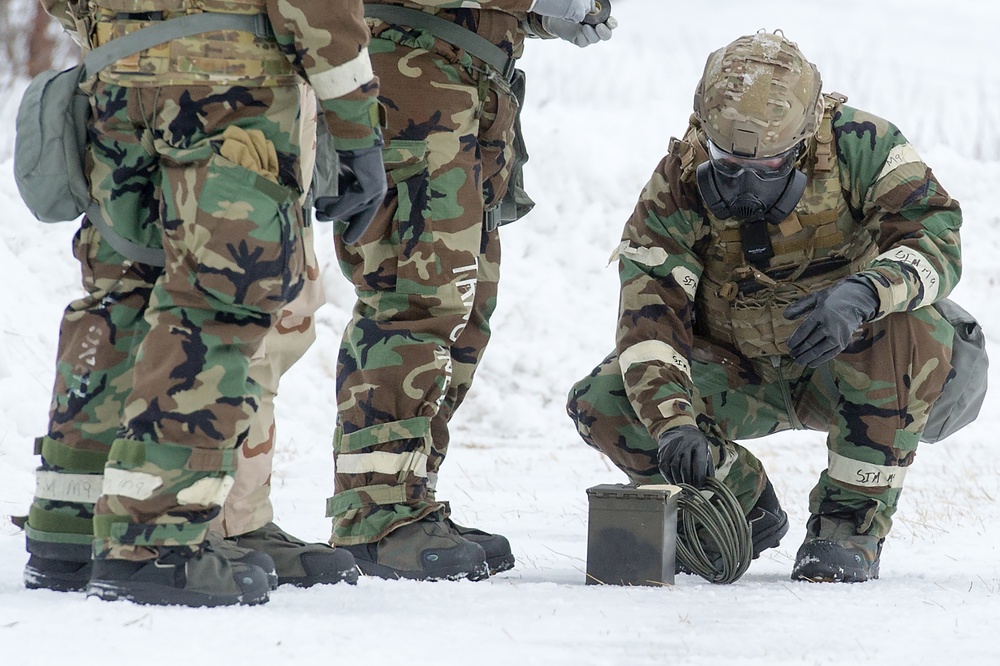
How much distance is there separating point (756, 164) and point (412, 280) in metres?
0.93

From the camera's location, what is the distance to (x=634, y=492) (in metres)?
2.56

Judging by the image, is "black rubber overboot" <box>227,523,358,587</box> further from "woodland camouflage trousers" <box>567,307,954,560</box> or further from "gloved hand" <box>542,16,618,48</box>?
"gloved hand" <box>542,16,618,48</box>

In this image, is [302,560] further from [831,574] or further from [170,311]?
[831,574]

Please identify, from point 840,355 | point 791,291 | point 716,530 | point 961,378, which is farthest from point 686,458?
point 961,378

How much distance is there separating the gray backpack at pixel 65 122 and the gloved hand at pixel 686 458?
1356mm

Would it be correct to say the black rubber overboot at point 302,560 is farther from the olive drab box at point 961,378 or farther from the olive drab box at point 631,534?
the olive drab box at point 961,378

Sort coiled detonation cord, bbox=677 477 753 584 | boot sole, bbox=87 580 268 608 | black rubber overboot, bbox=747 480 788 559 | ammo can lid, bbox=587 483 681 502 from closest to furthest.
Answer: boot sole, bbox=87 580 268 608
ammo can lid, bbox=587 483 681 502
coiled detonation cord, bbox=677 477 753 584
black rubber overboot, bbox=747 480 788 559

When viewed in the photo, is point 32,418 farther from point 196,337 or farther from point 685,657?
point 685,657

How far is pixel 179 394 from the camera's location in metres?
1.99

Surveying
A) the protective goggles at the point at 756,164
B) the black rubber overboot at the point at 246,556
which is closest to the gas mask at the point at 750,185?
the protective goggles at the point at 756,164

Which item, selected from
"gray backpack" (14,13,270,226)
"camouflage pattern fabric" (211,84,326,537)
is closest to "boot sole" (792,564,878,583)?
"camouflage pattern fabric" (211,84,326,537)

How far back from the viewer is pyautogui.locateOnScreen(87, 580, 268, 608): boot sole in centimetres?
197

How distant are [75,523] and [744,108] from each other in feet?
5.94

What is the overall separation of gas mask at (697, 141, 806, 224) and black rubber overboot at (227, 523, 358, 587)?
1348mm
